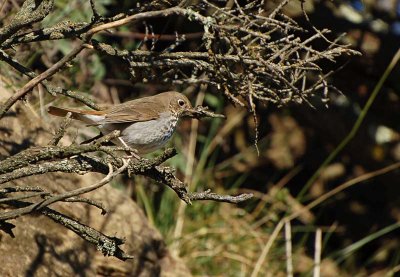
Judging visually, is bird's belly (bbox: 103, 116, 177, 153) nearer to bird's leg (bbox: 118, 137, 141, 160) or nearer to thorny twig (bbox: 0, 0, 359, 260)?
bird's leg (bbox: 118, 137, 141, 160)

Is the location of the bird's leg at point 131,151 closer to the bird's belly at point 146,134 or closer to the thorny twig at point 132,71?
the bird's belly at point 146,134

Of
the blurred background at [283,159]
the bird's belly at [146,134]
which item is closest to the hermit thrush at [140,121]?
the bird's belly at [146,134]

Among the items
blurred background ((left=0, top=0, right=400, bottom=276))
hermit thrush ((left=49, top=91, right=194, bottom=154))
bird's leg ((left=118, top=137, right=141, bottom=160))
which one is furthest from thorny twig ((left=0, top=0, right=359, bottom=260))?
blurred background ((left=0, top=0, right=400, bottom=276))

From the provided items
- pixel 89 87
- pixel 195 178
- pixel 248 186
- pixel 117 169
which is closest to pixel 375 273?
pixel 248 186

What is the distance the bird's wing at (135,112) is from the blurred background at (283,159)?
1120mm

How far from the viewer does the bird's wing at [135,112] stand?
4.67 m

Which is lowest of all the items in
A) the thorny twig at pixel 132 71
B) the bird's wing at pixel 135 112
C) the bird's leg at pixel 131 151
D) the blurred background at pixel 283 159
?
the blurred background at pixel 283 159

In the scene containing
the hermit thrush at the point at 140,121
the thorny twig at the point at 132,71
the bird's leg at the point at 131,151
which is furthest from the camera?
the hermit thrush at the point at 140,121

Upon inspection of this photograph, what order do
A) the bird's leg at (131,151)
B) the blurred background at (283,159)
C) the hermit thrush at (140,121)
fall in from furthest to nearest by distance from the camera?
the blurred background at (283,159), the hermit thrush at (140,121), the bird's leg at (131,151)

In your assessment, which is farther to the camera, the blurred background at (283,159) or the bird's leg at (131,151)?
the blurred background at (283,159)

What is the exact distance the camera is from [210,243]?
20.7ft

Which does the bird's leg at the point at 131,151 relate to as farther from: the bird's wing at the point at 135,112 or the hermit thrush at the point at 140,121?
the bird's wing at the point at 135,112

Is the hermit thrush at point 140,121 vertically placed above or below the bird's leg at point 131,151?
below

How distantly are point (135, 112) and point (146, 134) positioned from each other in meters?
0.17
